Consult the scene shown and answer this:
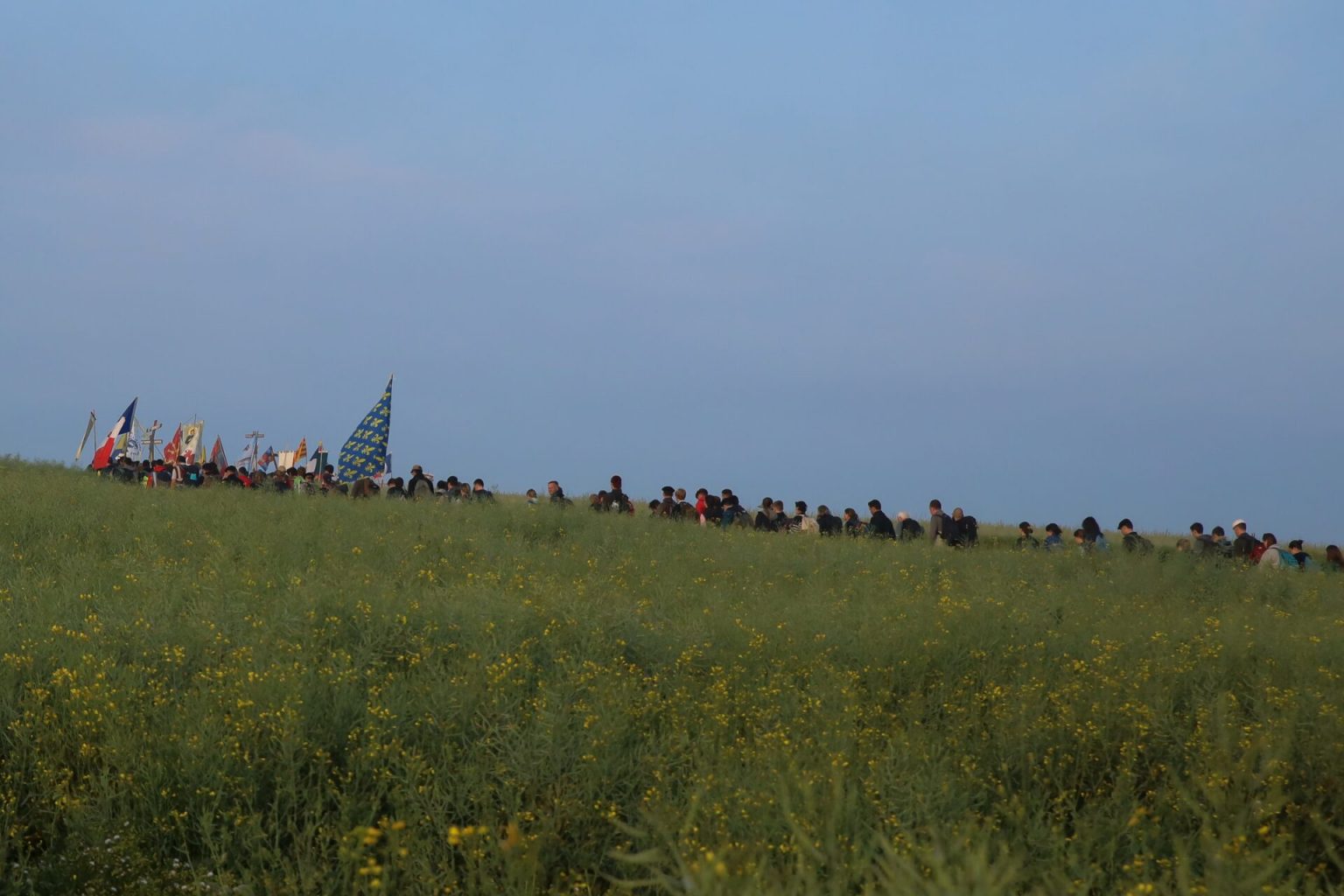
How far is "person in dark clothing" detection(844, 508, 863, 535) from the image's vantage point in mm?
22000

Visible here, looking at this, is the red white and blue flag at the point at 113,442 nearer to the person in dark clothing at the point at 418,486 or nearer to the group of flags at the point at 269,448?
the group of flags at the point at 269,448

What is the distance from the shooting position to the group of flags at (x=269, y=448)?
958 inches

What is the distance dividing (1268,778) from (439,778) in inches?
192

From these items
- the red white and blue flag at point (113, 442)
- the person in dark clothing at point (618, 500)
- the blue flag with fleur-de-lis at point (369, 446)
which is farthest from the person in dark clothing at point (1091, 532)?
the red white and blue flag at point (113, 442)

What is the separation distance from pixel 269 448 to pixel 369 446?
24.3 meters

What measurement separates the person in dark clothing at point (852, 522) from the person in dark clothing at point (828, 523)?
0.61ft

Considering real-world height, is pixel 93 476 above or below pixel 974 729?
above

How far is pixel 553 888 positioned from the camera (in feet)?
20.4

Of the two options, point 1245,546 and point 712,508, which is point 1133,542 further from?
point 712,508

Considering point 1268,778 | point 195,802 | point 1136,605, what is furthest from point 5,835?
point 1136,605

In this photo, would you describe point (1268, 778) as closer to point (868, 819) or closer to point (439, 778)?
point (868, 819)

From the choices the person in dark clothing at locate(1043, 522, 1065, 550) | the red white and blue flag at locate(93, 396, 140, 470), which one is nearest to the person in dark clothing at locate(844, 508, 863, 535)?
the person in dark clothing at locate(1043, 522, 1065, 550)

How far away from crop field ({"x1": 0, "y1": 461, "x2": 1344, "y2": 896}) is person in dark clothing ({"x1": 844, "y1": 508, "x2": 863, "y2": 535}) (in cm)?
935

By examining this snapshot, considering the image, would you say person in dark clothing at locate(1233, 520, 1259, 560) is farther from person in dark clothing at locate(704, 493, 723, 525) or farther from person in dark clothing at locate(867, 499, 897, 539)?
person in dark clothing at locate(704, 493, 723, 525)
